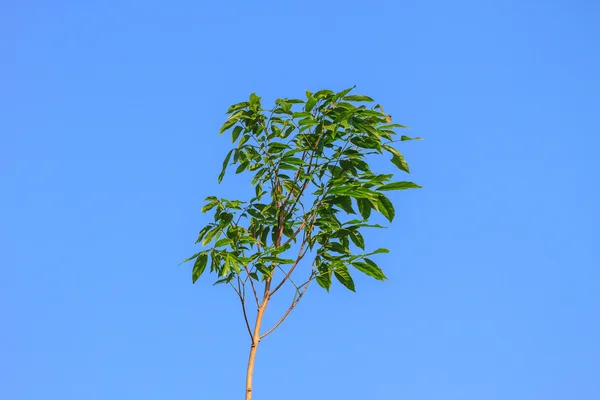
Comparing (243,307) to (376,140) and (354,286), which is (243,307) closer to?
(354,286)

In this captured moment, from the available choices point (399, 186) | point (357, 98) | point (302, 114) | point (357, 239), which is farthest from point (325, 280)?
point (357, 98)

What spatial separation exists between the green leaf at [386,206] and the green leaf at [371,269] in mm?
334

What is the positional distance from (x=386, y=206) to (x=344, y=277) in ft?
1.84

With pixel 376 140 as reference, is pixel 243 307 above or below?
below

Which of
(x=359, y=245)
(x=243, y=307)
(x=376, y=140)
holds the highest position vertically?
(x=376, y=140)

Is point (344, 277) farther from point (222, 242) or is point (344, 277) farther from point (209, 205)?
point (209, 205)

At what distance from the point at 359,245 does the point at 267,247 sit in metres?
0.69

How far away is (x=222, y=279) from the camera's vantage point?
5.12m

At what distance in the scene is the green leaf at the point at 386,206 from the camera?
502 cm

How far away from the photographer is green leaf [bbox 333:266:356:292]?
16.9ft

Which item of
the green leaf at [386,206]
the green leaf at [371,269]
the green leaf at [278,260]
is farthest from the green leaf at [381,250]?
the green leaf at [278,260]

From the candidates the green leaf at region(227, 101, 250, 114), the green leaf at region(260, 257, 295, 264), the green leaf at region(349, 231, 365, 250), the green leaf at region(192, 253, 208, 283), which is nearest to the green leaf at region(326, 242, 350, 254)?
the green leaf at region(349, 231, 365, 250)

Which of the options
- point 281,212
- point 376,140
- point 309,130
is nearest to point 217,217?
point 281,212

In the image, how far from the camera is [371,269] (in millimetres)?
5043
